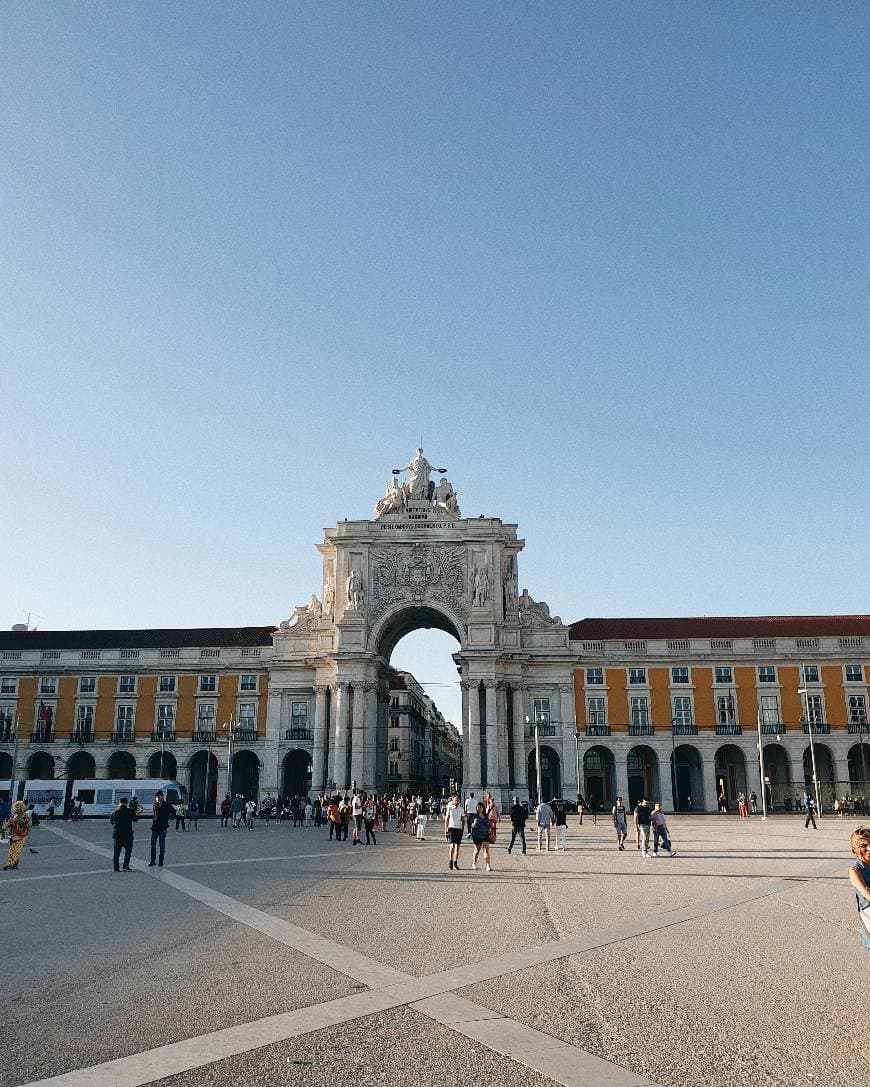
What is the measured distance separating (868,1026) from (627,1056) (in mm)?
2352

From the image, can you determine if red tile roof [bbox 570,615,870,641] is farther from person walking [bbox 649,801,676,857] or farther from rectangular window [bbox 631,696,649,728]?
person walking [bbox 649,801,676,857]

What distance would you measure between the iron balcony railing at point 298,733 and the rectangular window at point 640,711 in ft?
75.9

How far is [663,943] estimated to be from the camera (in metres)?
10.9

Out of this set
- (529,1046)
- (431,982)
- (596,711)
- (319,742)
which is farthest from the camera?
(596,711)

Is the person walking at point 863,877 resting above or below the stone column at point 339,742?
below

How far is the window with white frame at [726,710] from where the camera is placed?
6178 centimetres

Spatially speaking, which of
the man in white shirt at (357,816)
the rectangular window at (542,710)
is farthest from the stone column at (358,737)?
the man in white shirt at (357,816)

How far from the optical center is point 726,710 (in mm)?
62094

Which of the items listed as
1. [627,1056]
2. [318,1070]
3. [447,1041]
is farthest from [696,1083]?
[318,1070]

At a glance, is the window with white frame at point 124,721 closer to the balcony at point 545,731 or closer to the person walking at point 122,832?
the balcony at point 545,731

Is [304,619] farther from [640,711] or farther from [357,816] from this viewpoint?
[357,816]

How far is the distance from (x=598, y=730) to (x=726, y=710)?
30.2 feet

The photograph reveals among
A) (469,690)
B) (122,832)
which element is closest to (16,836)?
(122,832)

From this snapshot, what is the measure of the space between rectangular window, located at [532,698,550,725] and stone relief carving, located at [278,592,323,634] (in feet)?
56.3
